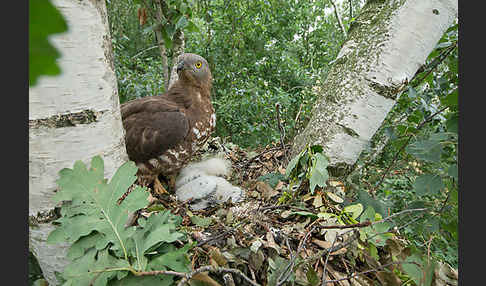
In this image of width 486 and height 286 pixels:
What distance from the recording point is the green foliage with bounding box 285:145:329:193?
1.06 m

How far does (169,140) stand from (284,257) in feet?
3.76

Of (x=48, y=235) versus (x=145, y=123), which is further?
(x=145, y=123)

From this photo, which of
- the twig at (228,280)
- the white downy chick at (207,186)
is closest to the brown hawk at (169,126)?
the white downy chick at (207,186)

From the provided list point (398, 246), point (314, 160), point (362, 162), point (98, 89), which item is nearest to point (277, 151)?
point (362, 162)

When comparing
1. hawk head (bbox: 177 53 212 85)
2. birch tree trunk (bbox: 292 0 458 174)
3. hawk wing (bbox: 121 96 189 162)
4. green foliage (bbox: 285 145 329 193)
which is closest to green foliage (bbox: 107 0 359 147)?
hawk head (bbox: 177 53 212 85)

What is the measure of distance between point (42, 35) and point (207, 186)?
121 centimetres

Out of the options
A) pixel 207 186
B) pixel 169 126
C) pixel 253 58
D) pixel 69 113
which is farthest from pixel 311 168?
pixel 253 58

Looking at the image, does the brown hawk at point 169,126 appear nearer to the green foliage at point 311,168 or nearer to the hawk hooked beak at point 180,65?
the hawk hooked beak at point 180,65

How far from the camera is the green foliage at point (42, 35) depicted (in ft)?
1.55

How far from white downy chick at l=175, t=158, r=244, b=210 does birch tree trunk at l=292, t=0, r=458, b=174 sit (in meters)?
0.55

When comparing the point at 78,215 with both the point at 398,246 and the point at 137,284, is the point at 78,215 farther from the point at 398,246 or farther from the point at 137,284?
the point at 398,246

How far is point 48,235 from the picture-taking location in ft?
2.31

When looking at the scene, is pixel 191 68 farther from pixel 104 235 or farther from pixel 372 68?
pixel 104 235

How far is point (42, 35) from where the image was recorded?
1.62 feet
